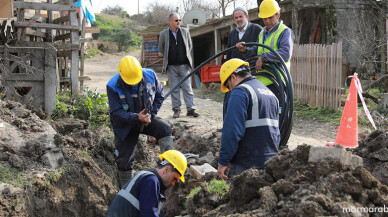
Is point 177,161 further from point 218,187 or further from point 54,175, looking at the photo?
point 54,175

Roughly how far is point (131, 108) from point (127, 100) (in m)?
0.12

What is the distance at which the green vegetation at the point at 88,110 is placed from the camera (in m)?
8.06

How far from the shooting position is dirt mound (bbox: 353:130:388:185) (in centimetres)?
427

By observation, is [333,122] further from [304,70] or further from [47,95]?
[47,95]

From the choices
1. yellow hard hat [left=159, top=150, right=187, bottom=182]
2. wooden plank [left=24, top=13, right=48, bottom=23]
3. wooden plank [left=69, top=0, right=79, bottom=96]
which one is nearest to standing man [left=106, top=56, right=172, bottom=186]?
yellow hard hat [left=159, top=150, right=187, bottom=182]

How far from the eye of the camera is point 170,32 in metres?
8.88

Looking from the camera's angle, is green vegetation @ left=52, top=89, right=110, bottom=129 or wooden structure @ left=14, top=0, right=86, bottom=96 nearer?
green vegetation @ left=52, top=89, right=110, bottom=129

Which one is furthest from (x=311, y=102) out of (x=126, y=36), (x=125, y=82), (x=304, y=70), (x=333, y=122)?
(x=126, y=36)

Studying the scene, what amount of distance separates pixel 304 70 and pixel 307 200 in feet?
30.6

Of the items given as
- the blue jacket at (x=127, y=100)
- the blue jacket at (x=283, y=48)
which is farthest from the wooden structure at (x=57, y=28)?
the blue jacket at (x=283, y=48)

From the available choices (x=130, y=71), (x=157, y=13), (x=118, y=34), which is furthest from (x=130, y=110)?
(x=157, y=13)

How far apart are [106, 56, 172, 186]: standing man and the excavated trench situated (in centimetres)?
70

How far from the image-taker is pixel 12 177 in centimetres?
550

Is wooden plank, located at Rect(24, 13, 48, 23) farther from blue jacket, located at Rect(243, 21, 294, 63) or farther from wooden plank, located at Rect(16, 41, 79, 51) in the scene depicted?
blue jacket, located at Rect(243, 21, 294, 63)
